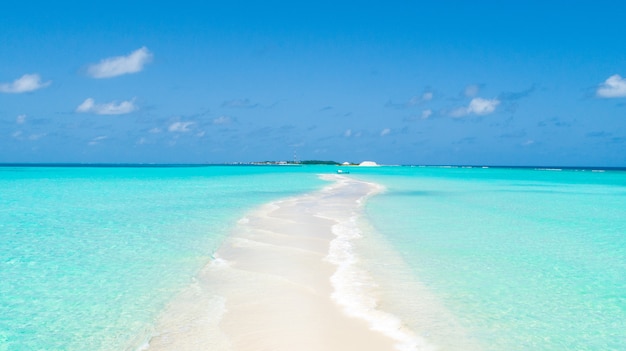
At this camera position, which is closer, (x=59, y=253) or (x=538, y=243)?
(x=59, y=253)

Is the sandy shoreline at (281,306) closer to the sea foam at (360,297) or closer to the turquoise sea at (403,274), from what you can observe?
the sea foam at (360,297)

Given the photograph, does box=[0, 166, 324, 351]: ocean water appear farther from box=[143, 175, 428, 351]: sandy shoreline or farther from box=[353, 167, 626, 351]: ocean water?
box=[353, 167, 626, 351]: ocean water

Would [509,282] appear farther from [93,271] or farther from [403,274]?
[93,271]

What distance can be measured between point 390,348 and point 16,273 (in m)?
Answer: 6.60

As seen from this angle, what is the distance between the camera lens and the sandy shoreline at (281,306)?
16.8ft

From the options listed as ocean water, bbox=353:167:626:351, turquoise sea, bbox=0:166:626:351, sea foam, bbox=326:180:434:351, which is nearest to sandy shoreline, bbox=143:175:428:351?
sea foam, bbox=326:180:434:351

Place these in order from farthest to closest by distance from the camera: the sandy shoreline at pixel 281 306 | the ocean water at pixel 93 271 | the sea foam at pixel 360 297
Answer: the ocean water at pixel 93 271 < the sea foam at pixel 360 297 < the sandy shoreline at pixel 281 306

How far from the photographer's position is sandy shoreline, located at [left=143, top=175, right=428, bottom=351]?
5.12 m

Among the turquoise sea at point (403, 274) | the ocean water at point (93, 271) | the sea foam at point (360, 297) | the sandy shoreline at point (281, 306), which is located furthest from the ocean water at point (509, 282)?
the ocean water at point (93, 271)

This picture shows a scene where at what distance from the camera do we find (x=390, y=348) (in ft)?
16.2

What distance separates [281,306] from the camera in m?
6.35

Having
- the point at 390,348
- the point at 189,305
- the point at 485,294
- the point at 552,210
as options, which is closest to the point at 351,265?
the point at 485,294

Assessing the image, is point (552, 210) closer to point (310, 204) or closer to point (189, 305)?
point (310, 204)

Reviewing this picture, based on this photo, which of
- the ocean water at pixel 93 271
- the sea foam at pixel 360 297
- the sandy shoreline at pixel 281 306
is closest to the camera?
the sandy shoreline at pixel 281 306
